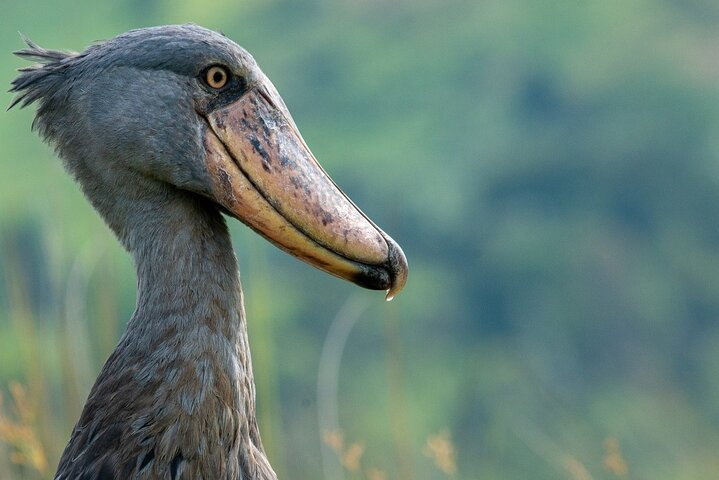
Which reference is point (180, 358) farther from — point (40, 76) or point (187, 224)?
point (40, 76)

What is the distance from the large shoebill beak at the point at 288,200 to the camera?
206cm

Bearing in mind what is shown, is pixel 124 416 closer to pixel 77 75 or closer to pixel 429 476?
pixel 77 75

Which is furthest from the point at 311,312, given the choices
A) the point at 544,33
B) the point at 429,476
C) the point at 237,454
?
the point at 237,454

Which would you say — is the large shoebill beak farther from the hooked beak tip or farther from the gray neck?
the gray neck

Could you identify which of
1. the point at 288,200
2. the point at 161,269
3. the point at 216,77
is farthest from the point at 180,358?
the point at 216,77

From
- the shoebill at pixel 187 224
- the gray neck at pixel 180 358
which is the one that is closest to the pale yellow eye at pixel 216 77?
the shoebill at pixel 187 224

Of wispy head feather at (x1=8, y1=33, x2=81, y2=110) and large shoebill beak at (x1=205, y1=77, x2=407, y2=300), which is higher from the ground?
wispy head feather at (x1=8, y1=33, x2=81, y2=110)

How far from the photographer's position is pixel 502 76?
5.59m

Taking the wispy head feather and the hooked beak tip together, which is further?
the wispy head feather

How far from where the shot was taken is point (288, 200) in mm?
2086

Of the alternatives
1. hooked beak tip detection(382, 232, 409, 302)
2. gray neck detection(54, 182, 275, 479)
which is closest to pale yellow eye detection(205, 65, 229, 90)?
gray neck detection(54, 182, 275, 479)

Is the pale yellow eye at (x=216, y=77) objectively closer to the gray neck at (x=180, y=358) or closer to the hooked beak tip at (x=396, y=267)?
the gray neck at (x=180, y=358)

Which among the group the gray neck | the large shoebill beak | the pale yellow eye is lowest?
the gray neck

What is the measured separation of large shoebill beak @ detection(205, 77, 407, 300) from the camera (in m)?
2.06
